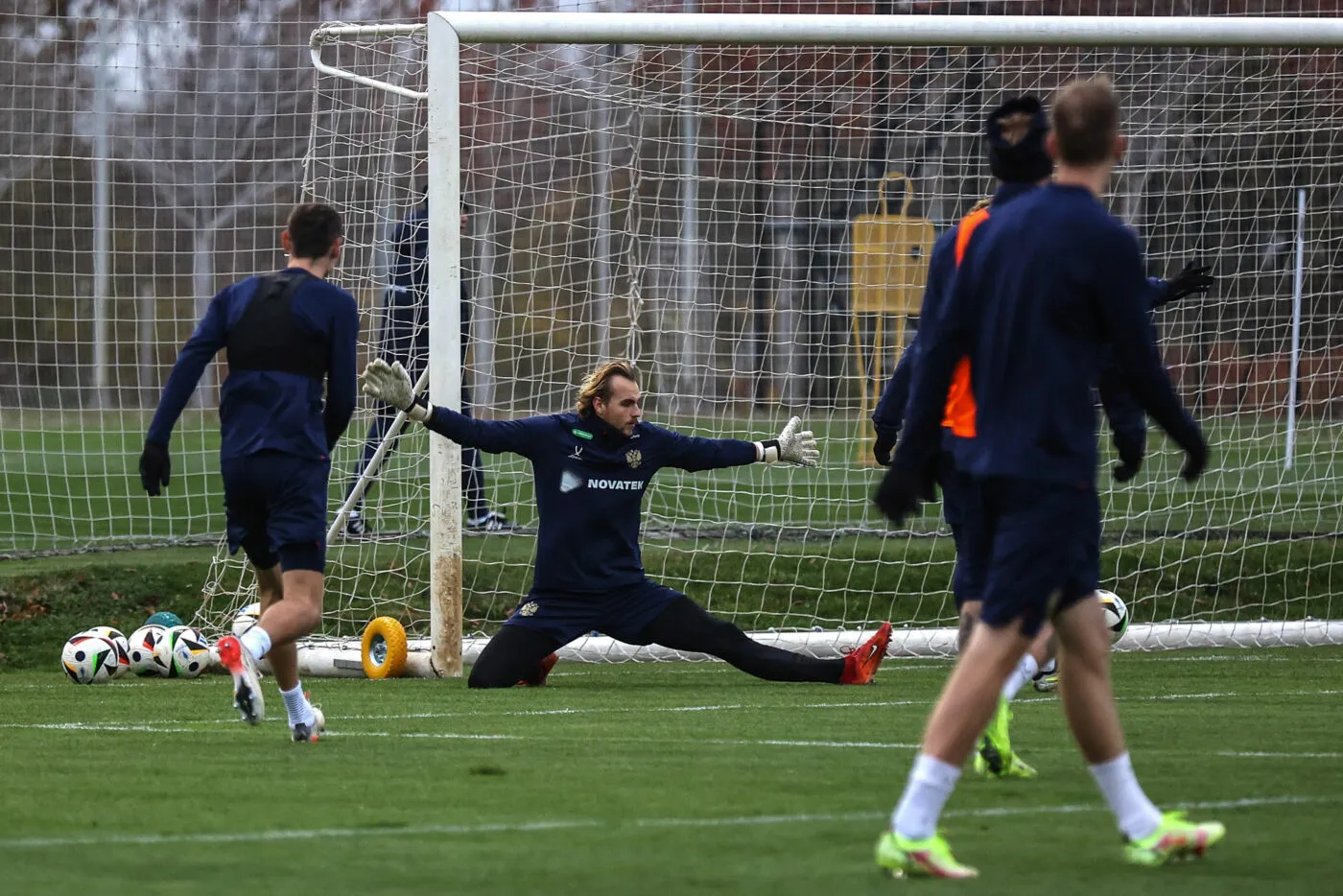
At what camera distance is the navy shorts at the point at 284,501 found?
24.0 ft

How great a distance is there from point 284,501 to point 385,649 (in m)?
3.60

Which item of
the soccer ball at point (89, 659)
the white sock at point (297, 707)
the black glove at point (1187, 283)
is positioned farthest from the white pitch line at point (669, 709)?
the soccer ball at point (89, 659)

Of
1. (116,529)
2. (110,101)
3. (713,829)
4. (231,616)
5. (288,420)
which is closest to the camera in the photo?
(713,829)

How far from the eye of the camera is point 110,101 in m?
23.1

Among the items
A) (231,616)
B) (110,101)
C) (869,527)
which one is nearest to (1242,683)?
(869,527)

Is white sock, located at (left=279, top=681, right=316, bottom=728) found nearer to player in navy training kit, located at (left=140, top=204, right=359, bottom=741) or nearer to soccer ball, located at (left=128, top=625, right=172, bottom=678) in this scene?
player in navy training kit, located at (left=140, top=204, right=359, bottom=741)

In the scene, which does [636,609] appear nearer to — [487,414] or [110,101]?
[487,414]

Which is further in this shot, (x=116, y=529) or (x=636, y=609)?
(x=116, y=529)

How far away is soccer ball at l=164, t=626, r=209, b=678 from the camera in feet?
35.8

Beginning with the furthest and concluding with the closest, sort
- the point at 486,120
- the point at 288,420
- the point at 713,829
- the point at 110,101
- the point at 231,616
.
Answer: the point at 110,101, the point at 486,120, the point at 231,616, the point at 288,420, the point at 713,829

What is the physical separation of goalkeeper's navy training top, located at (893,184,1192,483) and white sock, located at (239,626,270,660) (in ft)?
10.9

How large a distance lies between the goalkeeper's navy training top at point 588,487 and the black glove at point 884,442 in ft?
6.53

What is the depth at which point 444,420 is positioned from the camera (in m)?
9.50

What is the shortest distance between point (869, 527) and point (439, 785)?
865cm
